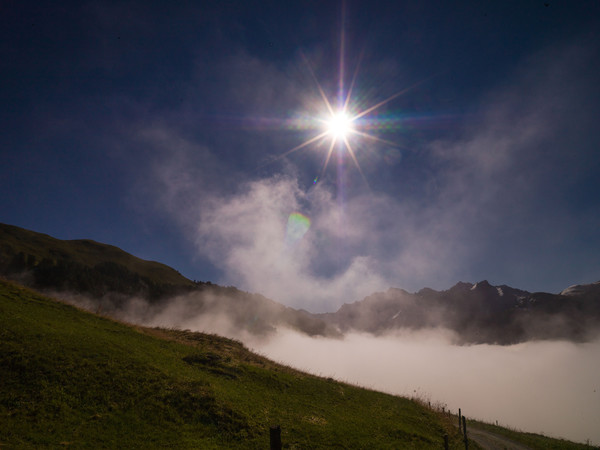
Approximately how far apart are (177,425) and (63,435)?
668 cm

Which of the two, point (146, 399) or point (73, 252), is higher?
point (73, 252)

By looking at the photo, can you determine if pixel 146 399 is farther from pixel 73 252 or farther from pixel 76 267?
pixel 73 252

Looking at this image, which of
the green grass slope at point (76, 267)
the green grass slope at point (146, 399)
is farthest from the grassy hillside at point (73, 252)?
the green grass slope at point (146, 399)

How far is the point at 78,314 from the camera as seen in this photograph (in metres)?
33.5

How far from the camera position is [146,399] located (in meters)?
20.9

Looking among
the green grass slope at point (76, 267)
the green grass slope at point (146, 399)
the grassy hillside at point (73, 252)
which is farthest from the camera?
the grassy hillside at point (73, 252)

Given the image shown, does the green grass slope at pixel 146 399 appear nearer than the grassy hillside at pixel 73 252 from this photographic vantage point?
Yes

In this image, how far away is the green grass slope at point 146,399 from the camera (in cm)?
1670

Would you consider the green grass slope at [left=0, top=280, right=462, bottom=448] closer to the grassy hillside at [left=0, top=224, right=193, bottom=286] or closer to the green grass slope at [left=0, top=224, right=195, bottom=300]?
the green grass slope at [left=0, top=224, right=195, bottom=300]

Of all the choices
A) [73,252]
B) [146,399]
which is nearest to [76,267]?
[73,252]

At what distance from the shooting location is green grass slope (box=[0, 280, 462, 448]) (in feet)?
54.8

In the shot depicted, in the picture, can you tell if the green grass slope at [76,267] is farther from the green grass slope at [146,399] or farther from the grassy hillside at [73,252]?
the green grass slope at [146,399]

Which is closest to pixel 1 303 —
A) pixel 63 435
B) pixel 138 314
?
pixel 63 435

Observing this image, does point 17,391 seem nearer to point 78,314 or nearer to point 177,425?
point 177,425
